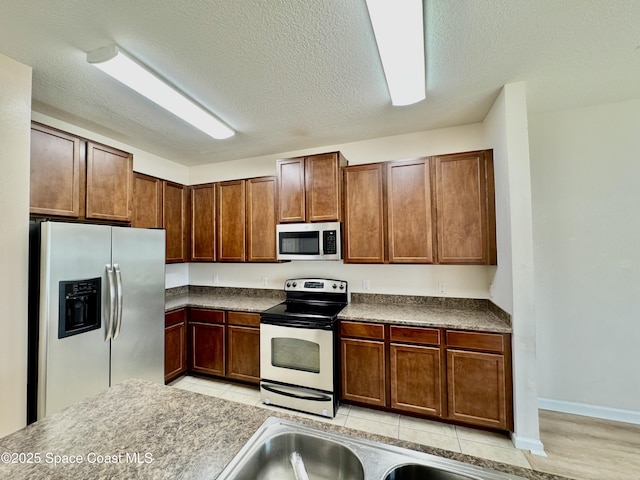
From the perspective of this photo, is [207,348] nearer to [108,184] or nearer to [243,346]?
[243,346]

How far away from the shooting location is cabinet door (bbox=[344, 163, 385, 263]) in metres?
2.83

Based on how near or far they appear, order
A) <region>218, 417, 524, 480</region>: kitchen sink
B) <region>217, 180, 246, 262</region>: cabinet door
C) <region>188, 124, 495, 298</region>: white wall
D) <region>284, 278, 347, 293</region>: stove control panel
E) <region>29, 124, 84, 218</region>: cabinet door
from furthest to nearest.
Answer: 1. <region>217, 180, 246, 262</region>: cabinet door
2. <region>284, 278, 347, 293</region>: stove control panel
3. <region>188, 124, 495, 298</region>: white wall
4. <region>29, 124, 84, 218</region>: cabinet door
5. <region>218, 417, 524, 480</region>: kitchen sink

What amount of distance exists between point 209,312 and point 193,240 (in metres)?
1.06

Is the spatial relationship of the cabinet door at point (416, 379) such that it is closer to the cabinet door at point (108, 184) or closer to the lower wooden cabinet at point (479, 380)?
the lower wooden cabinet at point (479, 380)

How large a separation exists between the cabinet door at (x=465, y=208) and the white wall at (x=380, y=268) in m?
Result: 0.30

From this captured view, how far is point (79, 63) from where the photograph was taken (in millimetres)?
1812

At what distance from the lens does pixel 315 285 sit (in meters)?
3.20

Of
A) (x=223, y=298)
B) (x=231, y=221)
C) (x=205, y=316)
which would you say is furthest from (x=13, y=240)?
(x=223, y=298)

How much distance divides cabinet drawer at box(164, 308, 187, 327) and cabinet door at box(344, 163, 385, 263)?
2.00 m

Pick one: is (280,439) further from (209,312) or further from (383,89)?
(209,312)

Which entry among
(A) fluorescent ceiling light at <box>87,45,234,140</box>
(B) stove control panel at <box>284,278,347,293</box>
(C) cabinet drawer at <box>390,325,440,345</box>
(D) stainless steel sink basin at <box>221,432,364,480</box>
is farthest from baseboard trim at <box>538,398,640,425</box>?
(A) fluorescent ceiling light at <box>87,45,234,140</box>

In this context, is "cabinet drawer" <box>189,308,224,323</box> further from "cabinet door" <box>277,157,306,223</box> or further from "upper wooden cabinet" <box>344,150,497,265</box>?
"upper wooden cabinet" <box>344,150,497,265</box>

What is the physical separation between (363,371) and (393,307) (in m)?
0.73

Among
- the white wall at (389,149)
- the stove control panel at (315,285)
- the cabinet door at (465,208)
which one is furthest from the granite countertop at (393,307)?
the white wall at (389,149)
